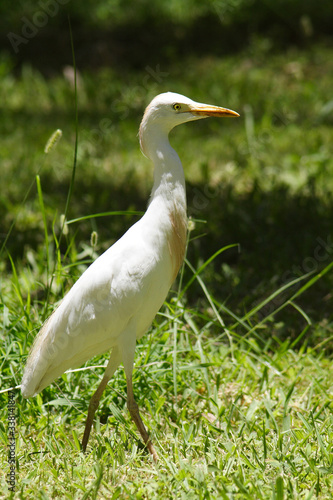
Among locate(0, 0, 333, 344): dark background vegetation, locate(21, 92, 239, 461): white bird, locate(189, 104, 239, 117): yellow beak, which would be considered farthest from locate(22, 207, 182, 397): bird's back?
locate(0, 0, 333, 344): dark background vegetation

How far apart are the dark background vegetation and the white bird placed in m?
0.99

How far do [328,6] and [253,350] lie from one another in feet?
20.8

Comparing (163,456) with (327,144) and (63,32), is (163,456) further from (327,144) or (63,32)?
(63,32)

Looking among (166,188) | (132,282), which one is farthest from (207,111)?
(132,282)

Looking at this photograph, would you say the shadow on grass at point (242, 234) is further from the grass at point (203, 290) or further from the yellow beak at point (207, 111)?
the yellow beak at point (207, 111)

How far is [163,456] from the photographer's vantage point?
258cm

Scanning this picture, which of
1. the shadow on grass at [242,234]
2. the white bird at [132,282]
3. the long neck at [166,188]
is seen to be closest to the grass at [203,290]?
the shadow on grass at [242,234]

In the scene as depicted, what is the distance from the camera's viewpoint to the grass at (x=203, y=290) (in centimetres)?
254

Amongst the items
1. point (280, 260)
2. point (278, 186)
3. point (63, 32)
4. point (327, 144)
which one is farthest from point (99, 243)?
point (63, 32)

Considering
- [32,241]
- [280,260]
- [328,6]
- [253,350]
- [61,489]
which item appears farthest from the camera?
[328,6]

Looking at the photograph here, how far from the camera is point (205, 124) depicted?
670 centimetres

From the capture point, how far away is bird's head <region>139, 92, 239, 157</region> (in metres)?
2.57

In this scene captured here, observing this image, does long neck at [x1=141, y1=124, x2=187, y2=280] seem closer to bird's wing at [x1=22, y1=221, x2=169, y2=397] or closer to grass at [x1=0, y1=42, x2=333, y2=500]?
bird's wing at [x1=22, y1=221, x2=169, y2=397]

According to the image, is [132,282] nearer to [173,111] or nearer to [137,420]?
[137,420]
